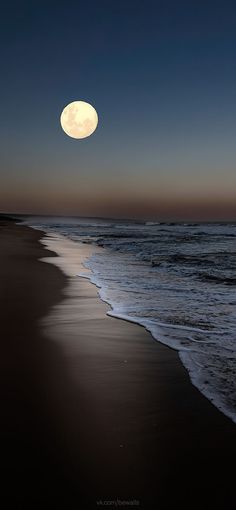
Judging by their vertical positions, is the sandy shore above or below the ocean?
above

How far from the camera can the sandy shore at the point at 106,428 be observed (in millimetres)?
2398

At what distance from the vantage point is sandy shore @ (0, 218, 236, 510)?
2.40 meters

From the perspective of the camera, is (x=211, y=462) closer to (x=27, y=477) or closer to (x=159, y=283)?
(x=27, y=477)

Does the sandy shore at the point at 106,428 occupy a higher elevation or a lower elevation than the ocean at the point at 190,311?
higher

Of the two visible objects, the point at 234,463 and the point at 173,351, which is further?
the point at 173,351

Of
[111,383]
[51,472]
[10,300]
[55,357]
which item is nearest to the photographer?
[51,472]

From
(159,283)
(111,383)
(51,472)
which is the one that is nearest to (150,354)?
(111,383)

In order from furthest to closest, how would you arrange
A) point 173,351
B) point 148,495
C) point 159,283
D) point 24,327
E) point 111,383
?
point 159,283, point 24,327, point 173,351, point 111,383, point 148,495

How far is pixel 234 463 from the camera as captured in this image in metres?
2.67

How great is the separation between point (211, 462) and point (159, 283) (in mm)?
7880

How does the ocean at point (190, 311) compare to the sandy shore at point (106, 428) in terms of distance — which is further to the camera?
the ocean at point (190, 311)

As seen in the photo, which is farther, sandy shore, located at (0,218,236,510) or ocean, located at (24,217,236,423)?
ocean, located at (24,217,236,423)

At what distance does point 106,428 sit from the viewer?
10.1 feet

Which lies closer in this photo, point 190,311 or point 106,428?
point 106,428
